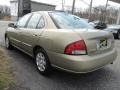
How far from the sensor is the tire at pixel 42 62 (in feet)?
14.4

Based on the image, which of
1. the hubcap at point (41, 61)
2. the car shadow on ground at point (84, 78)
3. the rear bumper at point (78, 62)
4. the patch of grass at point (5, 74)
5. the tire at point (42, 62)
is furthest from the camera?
the hubcap at point (41, 61)

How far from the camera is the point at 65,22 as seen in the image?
15.2 ft

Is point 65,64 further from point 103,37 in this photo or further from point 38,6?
point 38,6

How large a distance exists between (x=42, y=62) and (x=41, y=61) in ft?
0.15

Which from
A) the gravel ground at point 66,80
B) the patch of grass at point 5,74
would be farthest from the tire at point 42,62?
the patch of grass at point 5,74

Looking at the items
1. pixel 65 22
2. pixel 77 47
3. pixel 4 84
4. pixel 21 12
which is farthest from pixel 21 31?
pixel 21 12

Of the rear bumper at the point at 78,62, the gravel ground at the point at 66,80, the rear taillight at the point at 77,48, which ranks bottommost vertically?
the gravel ground at the point at 66,80

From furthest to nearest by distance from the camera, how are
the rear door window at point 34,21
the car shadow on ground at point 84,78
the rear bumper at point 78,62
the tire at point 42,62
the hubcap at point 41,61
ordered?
the rear door window at point 34,21 < the hubcap at point 41,61 < the tire at point 42,62 < the car shadow on ground at point 84,78 < the rear bumper at point 78,62

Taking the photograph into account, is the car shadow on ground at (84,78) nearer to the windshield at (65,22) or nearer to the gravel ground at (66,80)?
the gravel ground at (66,80)

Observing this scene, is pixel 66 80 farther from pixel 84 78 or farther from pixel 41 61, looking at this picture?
pixel 41 61

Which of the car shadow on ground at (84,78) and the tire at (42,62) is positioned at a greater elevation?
the tire at (42,62)

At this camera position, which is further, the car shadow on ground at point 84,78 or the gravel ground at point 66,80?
the car shadow on ground at point 84,78

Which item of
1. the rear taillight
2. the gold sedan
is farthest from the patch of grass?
the rear taillight

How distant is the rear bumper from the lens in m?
3.71
